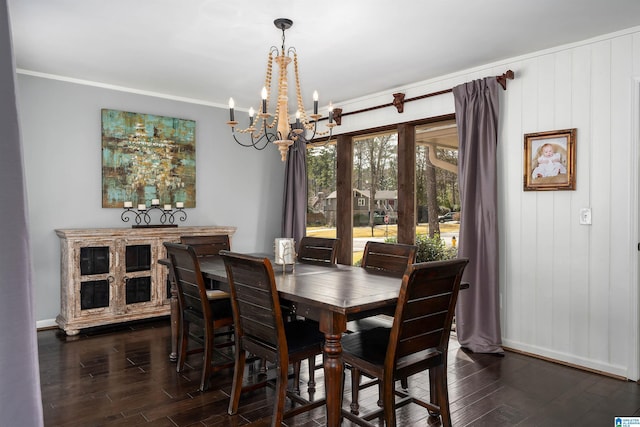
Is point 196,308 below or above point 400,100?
below

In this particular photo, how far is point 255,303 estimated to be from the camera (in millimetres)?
2271

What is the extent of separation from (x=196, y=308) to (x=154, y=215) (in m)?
Result: 2.27

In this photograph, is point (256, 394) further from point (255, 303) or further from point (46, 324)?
point (46, 324)

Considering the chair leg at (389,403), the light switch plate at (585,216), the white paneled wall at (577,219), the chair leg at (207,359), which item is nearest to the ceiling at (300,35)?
the white paneled wall at (577,219)

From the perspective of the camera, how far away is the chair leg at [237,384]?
2.46 m

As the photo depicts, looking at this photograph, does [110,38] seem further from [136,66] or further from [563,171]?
[563,171]

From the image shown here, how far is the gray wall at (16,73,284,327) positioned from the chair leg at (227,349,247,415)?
2.37m

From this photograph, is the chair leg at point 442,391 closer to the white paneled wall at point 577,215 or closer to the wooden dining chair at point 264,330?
the wooden dining chair at point 264,330

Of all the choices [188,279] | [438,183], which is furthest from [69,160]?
[438,183]

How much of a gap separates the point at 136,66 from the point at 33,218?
178 centimetres

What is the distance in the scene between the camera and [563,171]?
3328 mm

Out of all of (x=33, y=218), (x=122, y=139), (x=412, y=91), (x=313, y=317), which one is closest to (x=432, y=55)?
(x=412, y=91)

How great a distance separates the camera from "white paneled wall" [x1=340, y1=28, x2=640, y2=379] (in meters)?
3.02

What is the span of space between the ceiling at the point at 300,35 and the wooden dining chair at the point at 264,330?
5.57 ft
